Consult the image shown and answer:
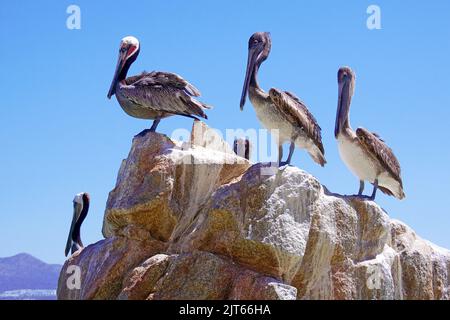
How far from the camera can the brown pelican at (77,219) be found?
16016 mm

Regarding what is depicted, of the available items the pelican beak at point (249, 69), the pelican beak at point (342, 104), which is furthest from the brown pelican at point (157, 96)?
the pelican beak at point (342, 104)

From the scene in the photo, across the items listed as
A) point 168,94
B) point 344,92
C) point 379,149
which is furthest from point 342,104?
point 168,94

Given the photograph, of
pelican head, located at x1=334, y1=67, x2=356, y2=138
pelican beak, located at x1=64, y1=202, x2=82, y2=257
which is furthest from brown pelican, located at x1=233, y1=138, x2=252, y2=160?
pelican beak, located at x1=64, y1=202, x2=82, y2=257

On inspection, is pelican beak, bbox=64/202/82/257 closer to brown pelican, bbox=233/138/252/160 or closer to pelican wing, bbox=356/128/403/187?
brown pelican, bbox=233/138/252/160

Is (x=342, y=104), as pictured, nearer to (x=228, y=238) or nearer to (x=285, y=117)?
(x=285, y=117)

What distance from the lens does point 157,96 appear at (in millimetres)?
13750

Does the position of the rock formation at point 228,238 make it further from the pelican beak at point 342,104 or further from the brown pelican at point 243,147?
the brown pelican at point 243,147

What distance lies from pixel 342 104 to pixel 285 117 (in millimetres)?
1865

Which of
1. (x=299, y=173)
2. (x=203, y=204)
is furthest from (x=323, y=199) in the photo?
(x=203, y=204)

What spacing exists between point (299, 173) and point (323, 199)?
1.90ft

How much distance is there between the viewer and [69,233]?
16094 millimetres

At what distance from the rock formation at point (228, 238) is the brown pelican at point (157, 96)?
14.8 inches
